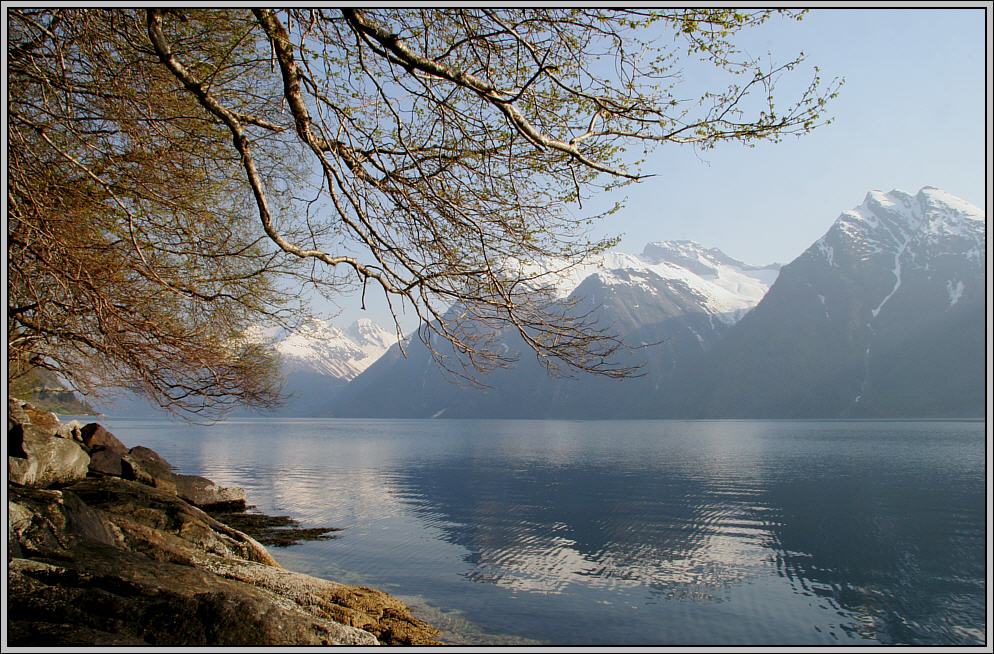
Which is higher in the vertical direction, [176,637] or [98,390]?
[98,390]

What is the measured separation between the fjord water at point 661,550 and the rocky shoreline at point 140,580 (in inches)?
144

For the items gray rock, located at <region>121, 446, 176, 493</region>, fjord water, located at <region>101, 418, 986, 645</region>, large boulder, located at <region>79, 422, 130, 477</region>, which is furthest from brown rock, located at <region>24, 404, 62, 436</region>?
fjord water, located at <region>101, 418, 986, 645</region>

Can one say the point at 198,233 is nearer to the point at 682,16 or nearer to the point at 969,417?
the point at 682,16

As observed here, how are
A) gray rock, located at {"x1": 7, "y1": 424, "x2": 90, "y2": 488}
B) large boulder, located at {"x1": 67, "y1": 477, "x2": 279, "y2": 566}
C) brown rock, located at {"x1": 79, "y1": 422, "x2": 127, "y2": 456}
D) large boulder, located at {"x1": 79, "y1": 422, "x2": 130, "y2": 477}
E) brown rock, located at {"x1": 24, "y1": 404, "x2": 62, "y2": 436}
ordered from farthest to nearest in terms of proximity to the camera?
brown rock, located at {"x1": 79, "y1": 422, "x2": 127, "y2": 456} → large boulder, located at {"x1": 79, "y1": 422, "x2": 130, "y2": 477} → brown rock, located at {"x1": 24, "y1": 404, "x2": 62, "y2": 436} → gray rock, located at {"x1": 7, "y1": 424, "x2": 90, "y2": 488} → large boulder, located at {"x1": 67, "y1": 477, "x2": 279, "y2": 566}

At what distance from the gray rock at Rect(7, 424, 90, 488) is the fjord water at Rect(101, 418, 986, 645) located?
21.6 feet

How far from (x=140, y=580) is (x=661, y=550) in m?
17.6

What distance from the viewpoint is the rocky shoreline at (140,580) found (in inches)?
246

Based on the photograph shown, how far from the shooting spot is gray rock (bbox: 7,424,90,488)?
38.3 feet

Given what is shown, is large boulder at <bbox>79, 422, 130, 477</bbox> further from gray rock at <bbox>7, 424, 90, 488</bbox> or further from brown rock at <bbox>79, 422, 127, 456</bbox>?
gray rock at <bbox>7, 424, 90, 488</bbox>

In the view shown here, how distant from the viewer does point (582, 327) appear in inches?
295

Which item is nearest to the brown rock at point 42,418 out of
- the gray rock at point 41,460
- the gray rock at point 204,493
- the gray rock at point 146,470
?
the gray rock at point 146,470

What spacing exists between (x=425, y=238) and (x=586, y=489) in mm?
31728

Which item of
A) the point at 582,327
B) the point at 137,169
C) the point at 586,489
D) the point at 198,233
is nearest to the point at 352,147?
the point at 582,327

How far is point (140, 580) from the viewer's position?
288 inches
